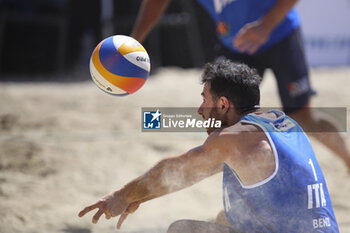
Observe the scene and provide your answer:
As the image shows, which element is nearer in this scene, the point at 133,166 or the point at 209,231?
the point at 209,231

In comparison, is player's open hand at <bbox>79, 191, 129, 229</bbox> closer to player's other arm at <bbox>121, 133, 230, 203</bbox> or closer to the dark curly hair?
player's other arm at <bbox>121, 133, 230, 203</bbox>

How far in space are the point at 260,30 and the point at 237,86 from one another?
2.90 feet

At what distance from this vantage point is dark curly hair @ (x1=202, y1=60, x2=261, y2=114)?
1526 millimetres

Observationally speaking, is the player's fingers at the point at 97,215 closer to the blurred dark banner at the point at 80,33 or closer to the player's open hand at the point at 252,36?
the player's open hand at the point at 252,36

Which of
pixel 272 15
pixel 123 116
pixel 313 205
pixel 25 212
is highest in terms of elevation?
pixel 272 15

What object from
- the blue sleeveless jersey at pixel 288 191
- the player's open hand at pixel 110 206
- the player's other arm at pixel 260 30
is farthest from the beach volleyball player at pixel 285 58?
the player's open hand at pixel 110 206

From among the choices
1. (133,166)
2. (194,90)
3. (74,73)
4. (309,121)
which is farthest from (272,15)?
(74,73)

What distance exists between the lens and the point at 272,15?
90.6 inches

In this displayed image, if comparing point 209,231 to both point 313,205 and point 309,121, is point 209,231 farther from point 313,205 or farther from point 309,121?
→ point 309,121

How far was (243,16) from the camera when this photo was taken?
2.70 metres

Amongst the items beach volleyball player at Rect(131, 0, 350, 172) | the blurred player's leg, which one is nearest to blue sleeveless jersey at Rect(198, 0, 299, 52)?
beach volleyball player at Rect(131, 0, 350, 172)

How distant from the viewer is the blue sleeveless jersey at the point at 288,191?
1395 mm

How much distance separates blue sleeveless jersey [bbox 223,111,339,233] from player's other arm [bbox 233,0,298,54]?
2.82ft

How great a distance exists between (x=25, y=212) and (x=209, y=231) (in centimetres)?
134
